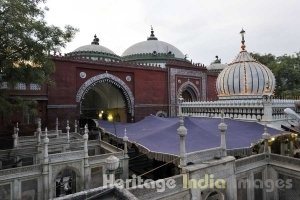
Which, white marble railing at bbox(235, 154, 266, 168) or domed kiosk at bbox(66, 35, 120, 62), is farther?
domed kiosk at bbox(66, 35, 120, 62)

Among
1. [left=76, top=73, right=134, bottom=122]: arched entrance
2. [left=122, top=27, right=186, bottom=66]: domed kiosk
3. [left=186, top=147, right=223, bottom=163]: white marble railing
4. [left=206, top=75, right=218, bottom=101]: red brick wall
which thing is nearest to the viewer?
[left=186, top=147, right=223, bottom=163]: white marble railing

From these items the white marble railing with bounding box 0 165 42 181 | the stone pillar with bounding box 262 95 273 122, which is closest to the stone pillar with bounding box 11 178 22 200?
the white marble railing with bounding box 0 165 42 181

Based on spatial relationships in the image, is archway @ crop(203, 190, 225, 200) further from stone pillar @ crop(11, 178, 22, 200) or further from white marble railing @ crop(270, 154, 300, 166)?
stone pillar @ crop(11, 178, 22, 200)

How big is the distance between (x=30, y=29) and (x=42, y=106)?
6.60m

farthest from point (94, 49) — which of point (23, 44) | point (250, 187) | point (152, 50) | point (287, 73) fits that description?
point (287, 73)

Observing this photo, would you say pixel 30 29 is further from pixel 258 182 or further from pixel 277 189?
pixel 277 189

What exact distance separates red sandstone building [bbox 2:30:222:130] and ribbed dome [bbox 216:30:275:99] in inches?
232

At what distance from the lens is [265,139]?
845cm

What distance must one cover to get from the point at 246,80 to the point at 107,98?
11.8m

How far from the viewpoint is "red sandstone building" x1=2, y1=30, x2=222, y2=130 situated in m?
14.7

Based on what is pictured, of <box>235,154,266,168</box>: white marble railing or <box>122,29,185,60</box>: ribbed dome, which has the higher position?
<box>122,29,185,60</box>: ribbed dome

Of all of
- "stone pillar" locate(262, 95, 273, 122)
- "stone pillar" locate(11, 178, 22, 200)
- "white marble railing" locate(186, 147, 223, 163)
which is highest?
"stone pillar" locate(262, 95, 273, 122)

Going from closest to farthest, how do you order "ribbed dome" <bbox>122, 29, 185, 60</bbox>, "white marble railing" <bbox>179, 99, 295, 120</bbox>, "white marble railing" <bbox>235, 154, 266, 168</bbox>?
"white marble railing" <bbox>235, 154, 266, 168</bbox>
"white marble railing" <bbox>179, 99, 295, 120</bbox>
"ribbed dome" <bbox>122, 29, 185, 60</bbox>

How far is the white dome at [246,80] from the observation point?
13.7 metres
